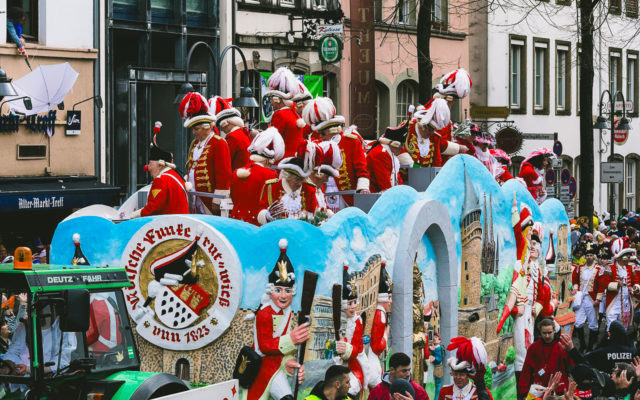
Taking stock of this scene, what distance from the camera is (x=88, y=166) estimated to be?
2580cm

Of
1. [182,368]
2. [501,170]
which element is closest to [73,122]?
[501,170]

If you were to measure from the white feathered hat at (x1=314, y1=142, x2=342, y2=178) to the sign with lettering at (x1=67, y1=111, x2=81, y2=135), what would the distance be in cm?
1275

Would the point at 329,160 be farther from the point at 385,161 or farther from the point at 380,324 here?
the point at 385,161

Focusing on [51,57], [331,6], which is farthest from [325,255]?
[331,6]

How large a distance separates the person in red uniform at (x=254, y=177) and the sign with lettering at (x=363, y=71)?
42.8 feet

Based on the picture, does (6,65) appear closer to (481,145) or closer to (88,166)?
(88,166)

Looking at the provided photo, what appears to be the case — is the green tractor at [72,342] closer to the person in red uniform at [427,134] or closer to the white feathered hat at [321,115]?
the white feathered hat at [321,115]

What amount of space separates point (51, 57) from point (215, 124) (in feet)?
36.3

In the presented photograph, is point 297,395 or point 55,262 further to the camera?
point 55,262

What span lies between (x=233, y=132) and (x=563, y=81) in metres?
32.7

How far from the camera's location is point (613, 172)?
36188mm

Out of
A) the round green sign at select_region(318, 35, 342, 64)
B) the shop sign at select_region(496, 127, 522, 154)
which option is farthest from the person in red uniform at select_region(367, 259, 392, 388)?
the shop sign at select_region(496, 127, 522, 154)

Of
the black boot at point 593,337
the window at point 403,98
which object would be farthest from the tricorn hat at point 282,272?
the window at point 403,98

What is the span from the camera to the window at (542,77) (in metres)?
44.4
